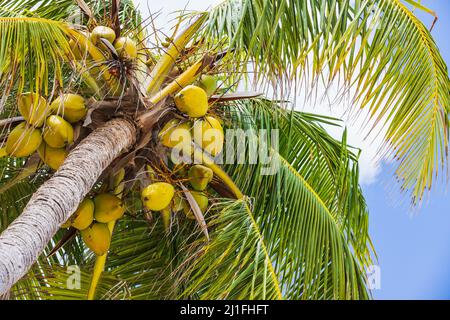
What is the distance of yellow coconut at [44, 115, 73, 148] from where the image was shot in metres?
3.64

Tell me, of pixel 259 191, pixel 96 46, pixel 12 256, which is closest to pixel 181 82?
pixel 96 46

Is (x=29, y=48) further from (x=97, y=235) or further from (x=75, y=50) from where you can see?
(x=97, y=235)

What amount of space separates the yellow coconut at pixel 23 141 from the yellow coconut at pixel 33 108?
6 centimetres

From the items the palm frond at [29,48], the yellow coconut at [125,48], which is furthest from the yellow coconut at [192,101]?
the palm frond at [29,48]

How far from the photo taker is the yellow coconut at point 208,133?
3.80 m

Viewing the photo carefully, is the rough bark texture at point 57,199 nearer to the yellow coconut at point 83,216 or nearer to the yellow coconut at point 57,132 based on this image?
the yellow coconut at point 57,132

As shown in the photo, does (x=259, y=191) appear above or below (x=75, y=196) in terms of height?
above

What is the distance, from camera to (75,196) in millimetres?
3252

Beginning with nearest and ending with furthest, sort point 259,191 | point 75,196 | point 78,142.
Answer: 1. point 75,196
2. point 78,142
3. point 259,191

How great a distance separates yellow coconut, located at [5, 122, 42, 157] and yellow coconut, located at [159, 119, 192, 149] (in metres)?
0.69

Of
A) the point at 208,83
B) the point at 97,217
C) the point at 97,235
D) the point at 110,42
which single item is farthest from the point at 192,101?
the point at 97,235
